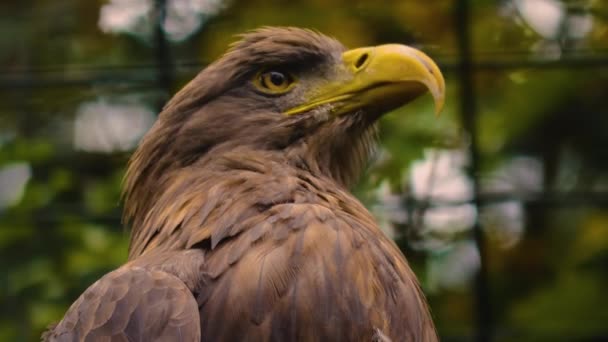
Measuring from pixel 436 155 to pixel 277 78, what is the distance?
158 cm

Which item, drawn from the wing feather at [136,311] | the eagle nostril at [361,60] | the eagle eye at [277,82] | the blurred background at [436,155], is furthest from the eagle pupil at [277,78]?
the blurred background at [436,155]

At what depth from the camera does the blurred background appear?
177 inches

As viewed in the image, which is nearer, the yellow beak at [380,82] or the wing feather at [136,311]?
the wing feather at [136,311]

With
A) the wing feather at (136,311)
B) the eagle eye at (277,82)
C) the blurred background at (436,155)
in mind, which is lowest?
the blurred background at (436,155)

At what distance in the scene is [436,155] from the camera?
178 inches

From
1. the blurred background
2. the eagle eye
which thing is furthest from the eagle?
the blurred background

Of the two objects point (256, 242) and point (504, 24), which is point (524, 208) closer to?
point (504, 24)

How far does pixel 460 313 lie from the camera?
4.63 meters

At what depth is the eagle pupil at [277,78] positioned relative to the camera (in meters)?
3.04

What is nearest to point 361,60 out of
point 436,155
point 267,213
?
point 267,213

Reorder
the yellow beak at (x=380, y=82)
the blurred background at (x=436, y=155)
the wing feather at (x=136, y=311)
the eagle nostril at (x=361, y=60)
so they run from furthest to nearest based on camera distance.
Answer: the blurred background at (x=436, y=155) < the eagle nostril at (x=361, y=60) < the yellow beak at (x=380, y=82) < the wing feather at (x=136, y=311)

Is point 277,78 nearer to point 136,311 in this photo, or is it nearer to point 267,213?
point 267,213

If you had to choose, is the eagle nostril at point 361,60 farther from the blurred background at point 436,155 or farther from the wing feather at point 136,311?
the blurred background at point 436,155

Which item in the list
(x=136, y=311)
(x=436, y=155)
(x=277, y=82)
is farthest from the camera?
(x=436, y=155)
